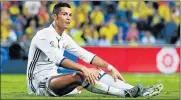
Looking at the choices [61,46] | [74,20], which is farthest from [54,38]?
[74,20]

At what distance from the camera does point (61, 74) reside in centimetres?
915

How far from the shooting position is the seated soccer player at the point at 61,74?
8859 mm

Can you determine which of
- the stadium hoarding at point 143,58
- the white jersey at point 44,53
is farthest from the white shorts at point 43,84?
the stadium hoarding at point 143,58

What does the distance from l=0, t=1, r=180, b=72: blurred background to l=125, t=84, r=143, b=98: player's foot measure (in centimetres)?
1003

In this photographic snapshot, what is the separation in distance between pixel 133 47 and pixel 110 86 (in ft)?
38.2

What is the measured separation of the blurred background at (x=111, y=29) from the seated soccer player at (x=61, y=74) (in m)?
9.57

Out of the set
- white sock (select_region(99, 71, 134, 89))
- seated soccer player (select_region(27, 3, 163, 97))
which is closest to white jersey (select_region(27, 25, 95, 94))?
seated soccer player (select_region(27, 3, 163, 97))

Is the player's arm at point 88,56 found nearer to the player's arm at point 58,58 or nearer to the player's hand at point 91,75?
the player's arm at point 58,58

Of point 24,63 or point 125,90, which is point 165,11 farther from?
point 125,90

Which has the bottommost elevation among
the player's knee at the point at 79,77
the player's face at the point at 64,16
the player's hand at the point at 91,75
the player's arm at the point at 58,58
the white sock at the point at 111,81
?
the white sock at the point at 111,81

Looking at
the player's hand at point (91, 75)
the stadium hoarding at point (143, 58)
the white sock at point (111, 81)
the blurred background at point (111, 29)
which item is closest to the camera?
the player's hand at point (91, 75)

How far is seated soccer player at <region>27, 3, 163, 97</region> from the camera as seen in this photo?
8.86m

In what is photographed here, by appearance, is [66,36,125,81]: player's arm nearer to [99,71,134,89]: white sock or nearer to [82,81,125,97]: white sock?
[99,71,134,89]: white sock

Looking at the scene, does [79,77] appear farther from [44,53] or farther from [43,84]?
[44,53]
